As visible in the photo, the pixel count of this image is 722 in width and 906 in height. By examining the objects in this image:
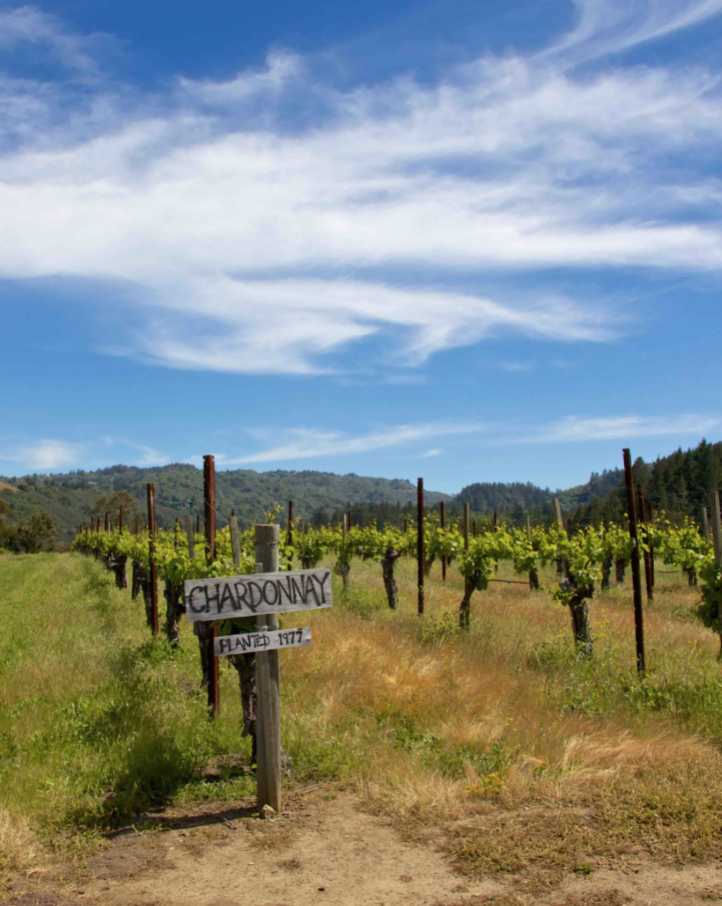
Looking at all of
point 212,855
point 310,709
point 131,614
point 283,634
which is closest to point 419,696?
point 310,709

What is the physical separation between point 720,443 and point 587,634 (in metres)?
90.3

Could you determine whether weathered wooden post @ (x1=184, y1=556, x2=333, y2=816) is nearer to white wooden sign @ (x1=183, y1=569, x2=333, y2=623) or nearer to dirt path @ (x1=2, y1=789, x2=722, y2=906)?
white wooden sign @ (x1=183, y1=569, x2=333, y2=623)

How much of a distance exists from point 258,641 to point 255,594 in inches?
14.8

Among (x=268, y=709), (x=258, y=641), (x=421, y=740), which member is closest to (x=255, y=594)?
(x=258, y=641)

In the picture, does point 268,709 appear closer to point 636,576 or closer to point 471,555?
point 636,576

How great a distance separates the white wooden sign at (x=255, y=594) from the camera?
5.49 meters

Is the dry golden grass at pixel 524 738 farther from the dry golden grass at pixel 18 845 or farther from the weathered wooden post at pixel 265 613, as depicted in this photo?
the dry golden grass at pixel 18 845

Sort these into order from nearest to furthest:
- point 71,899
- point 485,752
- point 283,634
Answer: point 71,899 → point 283,634 → point 485,752

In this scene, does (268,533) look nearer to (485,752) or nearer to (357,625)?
(485,752)

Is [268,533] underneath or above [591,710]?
above

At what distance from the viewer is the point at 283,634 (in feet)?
18.7

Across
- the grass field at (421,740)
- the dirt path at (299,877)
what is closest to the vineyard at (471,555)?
the grass field at (421,740)

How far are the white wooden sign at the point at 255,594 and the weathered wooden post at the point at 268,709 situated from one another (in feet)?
0.48

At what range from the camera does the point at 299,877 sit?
4.50 metres
